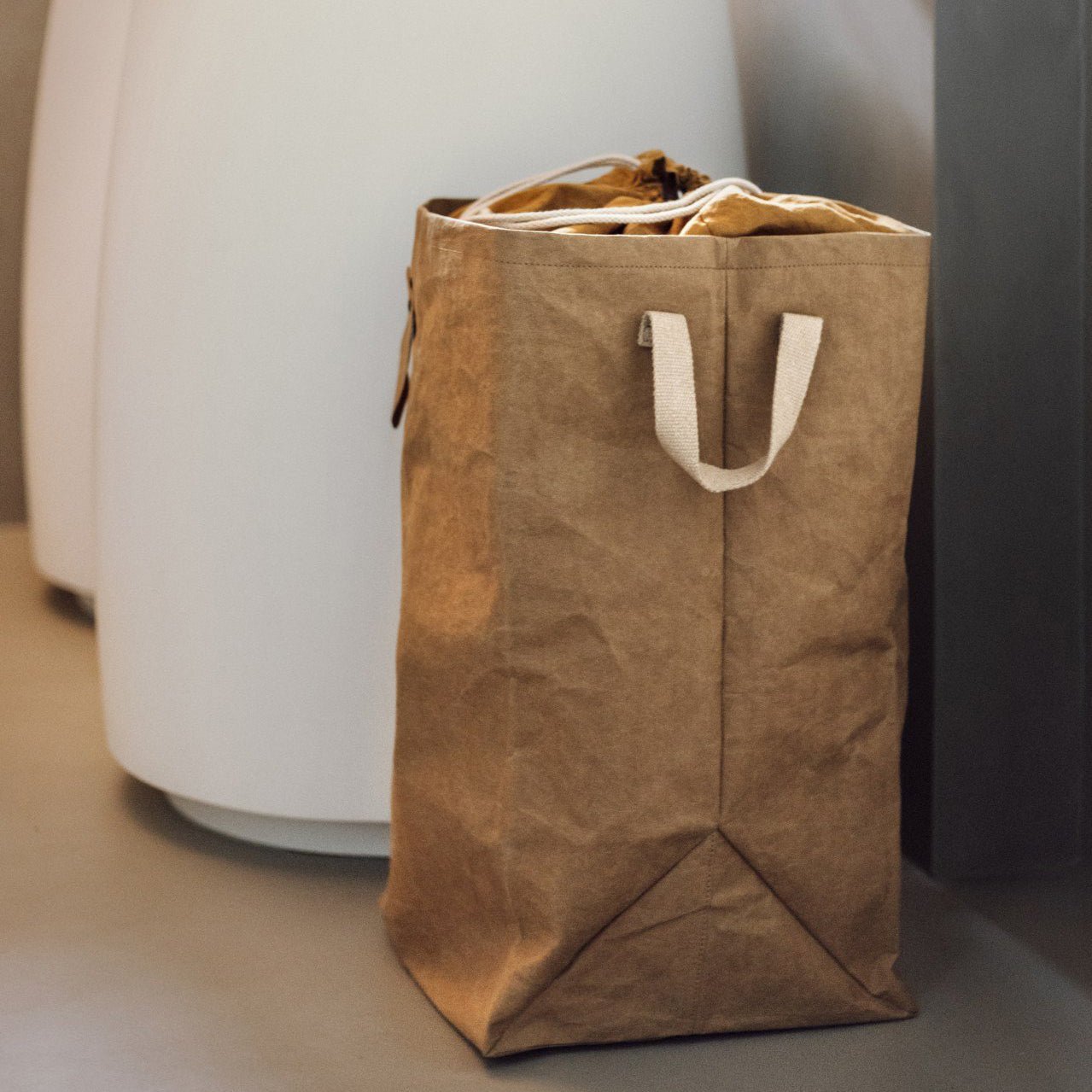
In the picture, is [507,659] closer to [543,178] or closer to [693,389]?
[693,389]

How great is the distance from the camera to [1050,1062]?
0.95 metres

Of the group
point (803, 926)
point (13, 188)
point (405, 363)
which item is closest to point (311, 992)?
point (803, 926)

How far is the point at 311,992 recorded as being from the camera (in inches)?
41.0

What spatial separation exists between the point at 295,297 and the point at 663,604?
426mm

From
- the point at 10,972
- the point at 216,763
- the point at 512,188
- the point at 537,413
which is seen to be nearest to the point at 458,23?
the point at 512,188

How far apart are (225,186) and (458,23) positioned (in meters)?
0.22

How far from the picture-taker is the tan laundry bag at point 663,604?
34.9 inches

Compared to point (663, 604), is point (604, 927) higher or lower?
lower

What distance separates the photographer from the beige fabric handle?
0.85 meters

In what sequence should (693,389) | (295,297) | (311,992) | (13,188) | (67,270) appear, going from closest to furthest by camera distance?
(693,389) < (311,992) < (295,297) < (67,270) < (13,188)

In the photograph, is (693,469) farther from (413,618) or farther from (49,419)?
(49,419)

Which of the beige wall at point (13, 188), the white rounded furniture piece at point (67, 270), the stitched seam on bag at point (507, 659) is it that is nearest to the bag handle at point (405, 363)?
the stitched seam on bag at point (507, 659)

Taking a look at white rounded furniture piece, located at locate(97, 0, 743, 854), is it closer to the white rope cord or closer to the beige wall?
the white rope cord

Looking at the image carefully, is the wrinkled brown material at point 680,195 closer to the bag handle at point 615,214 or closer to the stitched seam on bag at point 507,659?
the bag handle at point 615,214
